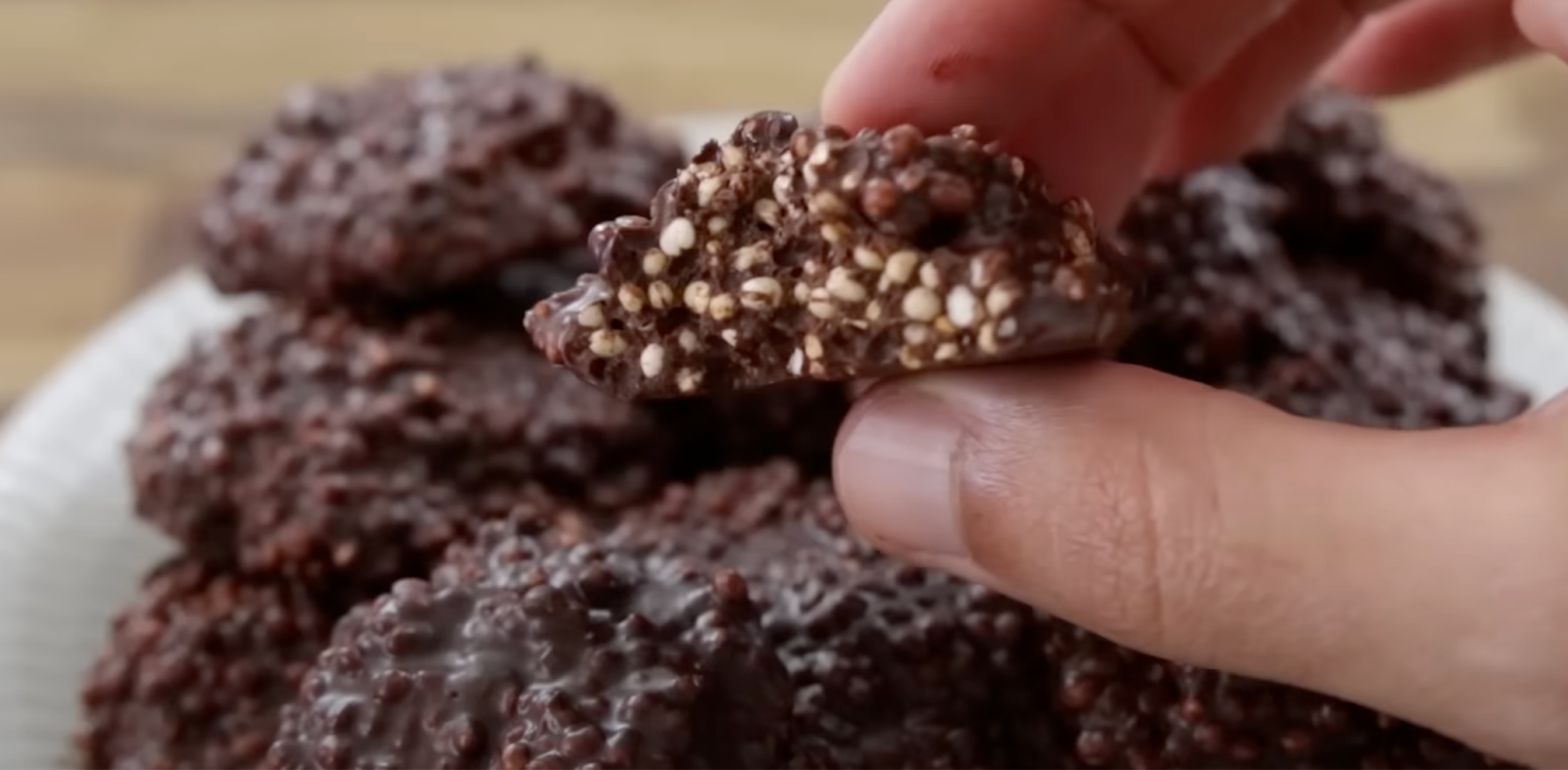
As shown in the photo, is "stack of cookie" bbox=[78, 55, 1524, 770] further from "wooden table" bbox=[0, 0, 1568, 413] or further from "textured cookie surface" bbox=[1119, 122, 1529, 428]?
"wooden table" bbox=[0, 0, 1568, 413]

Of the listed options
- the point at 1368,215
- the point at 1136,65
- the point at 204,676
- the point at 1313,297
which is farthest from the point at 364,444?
the point at 1368,215

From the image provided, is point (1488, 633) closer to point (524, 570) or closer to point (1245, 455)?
point (1245, 455)

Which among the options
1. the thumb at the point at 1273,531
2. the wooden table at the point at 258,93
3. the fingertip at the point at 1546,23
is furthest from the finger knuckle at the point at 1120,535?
the wooden table at the point at 258,93

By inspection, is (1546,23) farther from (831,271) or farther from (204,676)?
(204,676)

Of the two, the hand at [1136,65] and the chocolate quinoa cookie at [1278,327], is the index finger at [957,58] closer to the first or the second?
the hand at [1136,65]

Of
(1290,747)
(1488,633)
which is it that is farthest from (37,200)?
(1488,633)

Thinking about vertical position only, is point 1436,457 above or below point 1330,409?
above

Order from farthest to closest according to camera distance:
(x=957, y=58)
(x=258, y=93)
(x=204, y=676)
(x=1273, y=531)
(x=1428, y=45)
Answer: (x=258, y=93) < (x=1428, y=45) < (x=204, y=676) < (x=957, y=58) < (x=1273, y=531)
